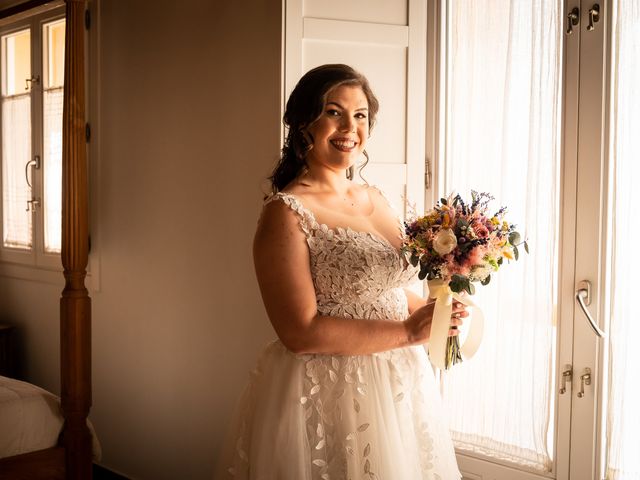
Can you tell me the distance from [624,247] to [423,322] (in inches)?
38.3

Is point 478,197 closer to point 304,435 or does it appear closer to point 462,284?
point 462,284

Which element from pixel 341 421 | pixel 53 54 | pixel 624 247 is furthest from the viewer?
pixel 53 54

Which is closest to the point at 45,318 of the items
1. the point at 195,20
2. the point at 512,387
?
the point at 195,20

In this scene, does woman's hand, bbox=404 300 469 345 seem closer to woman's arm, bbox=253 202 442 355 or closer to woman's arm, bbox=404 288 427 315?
woman's arm, bbox=253 202 442 355

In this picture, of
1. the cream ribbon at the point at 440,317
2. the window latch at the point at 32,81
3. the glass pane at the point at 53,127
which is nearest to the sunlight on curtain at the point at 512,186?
the cream ribbon at the point at 440,317

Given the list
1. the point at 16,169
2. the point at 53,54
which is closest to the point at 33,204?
the point at 16,169

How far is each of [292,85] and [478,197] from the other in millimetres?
1160

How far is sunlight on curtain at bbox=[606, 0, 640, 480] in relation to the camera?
2674 millimetres

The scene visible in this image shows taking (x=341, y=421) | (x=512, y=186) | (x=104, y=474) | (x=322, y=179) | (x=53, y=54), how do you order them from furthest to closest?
(x=53, y=54) < (x=104, y=474) < (x=512, y=186) < (x=322, y=179) < (x=341, y=421)

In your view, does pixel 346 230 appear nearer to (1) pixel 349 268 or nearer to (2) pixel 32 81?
(1) pixel 349 268

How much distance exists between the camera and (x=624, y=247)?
270 cm

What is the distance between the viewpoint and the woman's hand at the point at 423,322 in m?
2.14

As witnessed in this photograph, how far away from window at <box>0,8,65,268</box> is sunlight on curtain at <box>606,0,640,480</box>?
3348mm

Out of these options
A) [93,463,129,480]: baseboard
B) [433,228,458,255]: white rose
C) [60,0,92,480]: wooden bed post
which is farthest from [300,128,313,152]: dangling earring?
[93,463,129,480]: baseboard
